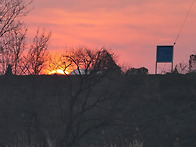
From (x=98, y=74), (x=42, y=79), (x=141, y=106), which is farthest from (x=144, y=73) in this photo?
(x=98, y=74)

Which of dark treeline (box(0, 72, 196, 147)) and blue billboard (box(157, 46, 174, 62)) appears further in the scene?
blue billboard (box(157, 46, 174, 62))

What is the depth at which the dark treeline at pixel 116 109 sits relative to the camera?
3634 centimetres

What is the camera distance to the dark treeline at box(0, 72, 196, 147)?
119 ft

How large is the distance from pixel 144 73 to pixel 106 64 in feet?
51.2

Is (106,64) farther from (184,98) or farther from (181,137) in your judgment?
(184,98)

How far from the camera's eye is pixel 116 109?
1342 inches

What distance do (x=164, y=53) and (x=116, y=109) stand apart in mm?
13114

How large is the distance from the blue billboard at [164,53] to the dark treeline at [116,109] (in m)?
1.96

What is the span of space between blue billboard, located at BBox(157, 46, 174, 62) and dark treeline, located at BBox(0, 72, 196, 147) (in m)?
1.96

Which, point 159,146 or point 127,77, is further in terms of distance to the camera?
point 127,77

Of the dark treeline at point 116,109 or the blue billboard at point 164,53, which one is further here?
the blue billboard at point 164,53

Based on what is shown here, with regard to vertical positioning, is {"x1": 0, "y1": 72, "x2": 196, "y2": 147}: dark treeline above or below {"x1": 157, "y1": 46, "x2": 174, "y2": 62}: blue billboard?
below

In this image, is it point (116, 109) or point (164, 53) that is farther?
point (164, 53)

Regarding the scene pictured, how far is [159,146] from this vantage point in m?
35.6
